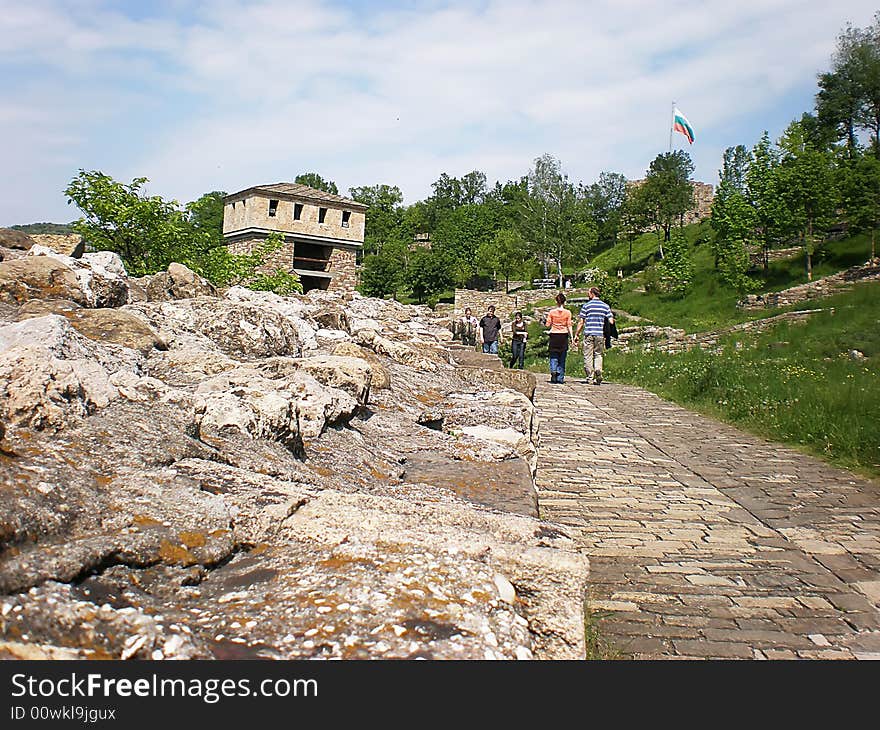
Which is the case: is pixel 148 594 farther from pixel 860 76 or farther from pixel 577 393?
pixel 860 76

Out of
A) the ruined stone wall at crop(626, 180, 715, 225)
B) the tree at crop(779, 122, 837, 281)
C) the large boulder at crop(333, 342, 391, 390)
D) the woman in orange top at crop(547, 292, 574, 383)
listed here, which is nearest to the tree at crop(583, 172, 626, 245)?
the ruined stone wall at crop(626, 180, 715, 225)

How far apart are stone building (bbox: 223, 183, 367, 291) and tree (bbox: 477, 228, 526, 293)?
2289cm

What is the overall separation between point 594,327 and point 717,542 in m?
8.95

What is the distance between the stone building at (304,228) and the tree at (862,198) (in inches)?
941

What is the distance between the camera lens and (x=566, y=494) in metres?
6.12

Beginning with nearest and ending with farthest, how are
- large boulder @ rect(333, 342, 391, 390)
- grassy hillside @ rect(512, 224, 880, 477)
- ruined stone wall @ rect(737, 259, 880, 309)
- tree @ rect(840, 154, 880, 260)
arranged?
large boulder @ rect(333, 342, 391, 390) → grassy hillside @ rect(512, 224, 880, 477) → ruined stone wall @ rect(737, 259, 880, 309) → tree @ rect(840, 154, 880, 260)

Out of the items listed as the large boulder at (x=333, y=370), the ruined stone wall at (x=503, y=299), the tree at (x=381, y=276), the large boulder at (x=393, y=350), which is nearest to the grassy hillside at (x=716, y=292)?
the ruined stone wall at (x=503, y=299)

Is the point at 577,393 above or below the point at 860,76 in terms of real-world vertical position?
below

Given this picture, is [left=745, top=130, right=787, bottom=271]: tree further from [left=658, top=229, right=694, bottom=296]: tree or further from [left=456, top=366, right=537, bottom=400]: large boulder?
[left=456, top=366, right=537, bottom=400]: large boulder

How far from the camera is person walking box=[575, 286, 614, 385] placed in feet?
44.6

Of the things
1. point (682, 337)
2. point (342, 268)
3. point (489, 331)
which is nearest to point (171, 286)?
point (489, 331)

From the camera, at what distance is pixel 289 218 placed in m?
36.1

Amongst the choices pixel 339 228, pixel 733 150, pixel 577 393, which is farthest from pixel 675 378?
pixel 733 150
